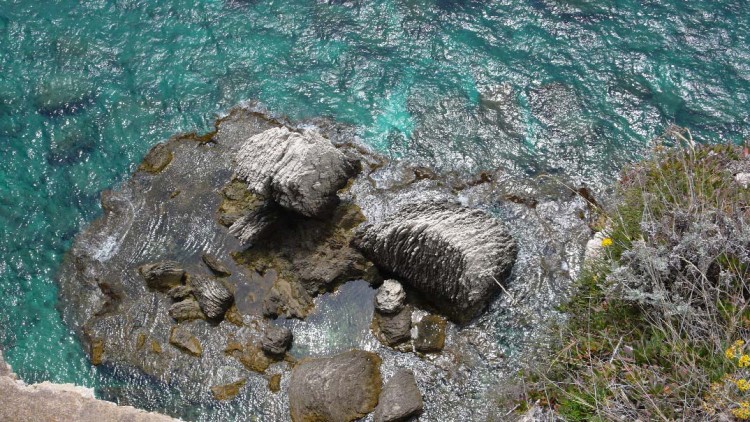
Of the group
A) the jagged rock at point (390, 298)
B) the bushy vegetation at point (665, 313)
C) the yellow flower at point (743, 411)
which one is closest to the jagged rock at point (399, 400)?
the jagged rock at point (390, 298)

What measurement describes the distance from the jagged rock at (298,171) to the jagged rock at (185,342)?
68.8 inches

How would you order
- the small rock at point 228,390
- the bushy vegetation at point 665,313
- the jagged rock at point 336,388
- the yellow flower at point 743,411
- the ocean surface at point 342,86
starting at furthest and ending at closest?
the ocean surface at point 342,86
the small rock at point 228,390
the jagged rock at point 336,388
the bushy vegetation at point 665,313
the yellow flower at point 743,411

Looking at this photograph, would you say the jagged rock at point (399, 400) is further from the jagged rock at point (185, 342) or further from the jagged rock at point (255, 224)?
the jagged rock at point (255, 224)

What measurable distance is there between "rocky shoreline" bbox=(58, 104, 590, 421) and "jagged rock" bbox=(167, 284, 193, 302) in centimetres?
2

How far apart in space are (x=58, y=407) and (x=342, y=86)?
5.28 m

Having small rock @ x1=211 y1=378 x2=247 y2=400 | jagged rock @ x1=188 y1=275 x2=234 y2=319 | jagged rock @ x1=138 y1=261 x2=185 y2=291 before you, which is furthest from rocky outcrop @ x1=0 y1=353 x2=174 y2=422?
jagged rock @ x1=138 y1=261 x2=185 y2=291

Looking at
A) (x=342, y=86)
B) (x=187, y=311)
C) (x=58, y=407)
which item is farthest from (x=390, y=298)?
(x=342, y=86)

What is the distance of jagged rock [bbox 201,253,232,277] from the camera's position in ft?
25.2

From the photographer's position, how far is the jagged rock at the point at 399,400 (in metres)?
6.30

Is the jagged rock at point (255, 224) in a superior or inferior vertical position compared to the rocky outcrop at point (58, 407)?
superior

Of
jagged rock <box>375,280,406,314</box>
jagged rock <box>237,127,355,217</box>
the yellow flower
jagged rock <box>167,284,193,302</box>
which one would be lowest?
jagged rock <box>167,284,193,302</box>

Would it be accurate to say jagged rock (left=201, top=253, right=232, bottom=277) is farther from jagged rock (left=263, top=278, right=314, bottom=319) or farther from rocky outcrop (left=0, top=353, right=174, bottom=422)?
rocky outcrop (left=0, top=353, right=174, bottom=422)

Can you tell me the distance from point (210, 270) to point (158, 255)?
2.57 ft

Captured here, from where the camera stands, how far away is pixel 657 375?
5.40 m
